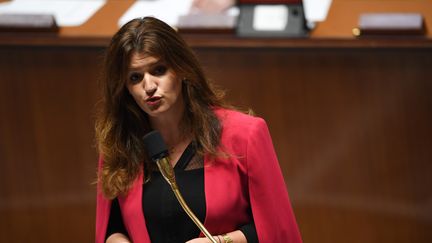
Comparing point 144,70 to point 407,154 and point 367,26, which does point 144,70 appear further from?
point 407,154

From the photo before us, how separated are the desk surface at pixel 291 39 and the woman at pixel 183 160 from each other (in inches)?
31.3

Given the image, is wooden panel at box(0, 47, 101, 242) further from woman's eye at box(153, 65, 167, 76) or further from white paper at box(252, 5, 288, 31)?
woman's eye at box(153, 65, 167, 76)

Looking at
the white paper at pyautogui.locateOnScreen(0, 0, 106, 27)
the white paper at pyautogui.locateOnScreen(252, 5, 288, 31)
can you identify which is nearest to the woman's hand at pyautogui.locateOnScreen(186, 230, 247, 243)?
the white paper at pyautogui.locateOnScreen(252, 5, 288, 31)

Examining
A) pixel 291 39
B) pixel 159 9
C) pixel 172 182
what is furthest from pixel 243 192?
pixel 159 9

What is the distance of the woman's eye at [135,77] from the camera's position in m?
1.30

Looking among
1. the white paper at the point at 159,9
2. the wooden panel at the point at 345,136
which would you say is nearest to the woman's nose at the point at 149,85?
the white paper at the point at 159,9

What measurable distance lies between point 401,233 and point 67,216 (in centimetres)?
97

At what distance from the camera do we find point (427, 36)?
6.82ft

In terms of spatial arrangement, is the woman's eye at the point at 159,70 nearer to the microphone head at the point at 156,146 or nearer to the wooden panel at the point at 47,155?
the microphone head at the point at 156,146

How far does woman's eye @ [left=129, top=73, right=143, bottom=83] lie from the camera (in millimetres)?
1302

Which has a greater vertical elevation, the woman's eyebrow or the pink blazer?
the woman's eyebrow

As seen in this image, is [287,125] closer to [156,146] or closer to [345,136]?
[345,136]

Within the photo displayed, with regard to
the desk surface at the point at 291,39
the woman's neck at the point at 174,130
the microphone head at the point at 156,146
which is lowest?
the desk surface at the point at 291,39

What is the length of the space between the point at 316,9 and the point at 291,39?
0.12m
